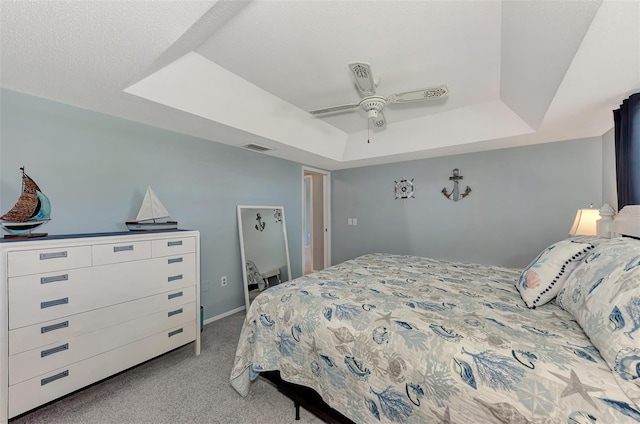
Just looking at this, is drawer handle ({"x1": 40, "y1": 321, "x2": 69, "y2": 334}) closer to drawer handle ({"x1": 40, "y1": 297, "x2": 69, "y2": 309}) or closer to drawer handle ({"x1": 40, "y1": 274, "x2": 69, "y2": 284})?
drawer handle ({"x1": 40, "y1": 297, "x2": 69, "y2": 309})

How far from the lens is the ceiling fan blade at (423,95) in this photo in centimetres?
173

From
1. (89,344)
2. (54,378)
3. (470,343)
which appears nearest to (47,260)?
(89,344)

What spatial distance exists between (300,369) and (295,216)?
9.53 feet

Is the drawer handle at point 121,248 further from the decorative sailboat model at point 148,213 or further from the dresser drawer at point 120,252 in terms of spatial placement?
the decorative sailboat model at point 148,213

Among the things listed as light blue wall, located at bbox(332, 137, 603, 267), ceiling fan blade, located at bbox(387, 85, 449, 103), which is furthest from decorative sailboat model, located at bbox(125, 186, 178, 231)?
light blue wall, located at bbox(332, 137, 603, 267)

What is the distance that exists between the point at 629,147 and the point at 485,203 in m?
1.58

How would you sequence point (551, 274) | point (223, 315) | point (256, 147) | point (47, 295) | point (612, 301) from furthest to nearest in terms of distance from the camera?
point (256, 147) → point (223, 315) → point (47, 295) → point (551, 274) → point (612, 301)

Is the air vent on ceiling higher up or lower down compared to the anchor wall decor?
higher up

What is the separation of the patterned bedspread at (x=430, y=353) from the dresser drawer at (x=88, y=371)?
79 centimetres

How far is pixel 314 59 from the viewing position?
1.93 meters

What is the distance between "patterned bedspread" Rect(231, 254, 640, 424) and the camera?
0.84 metres

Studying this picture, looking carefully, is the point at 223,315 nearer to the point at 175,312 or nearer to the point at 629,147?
the point at 175,312

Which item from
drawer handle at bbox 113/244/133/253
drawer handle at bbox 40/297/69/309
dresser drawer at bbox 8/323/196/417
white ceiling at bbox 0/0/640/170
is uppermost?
white ceiling at bbox 0/0/640/170

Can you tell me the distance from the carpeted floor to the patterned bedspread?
6.5 inches
